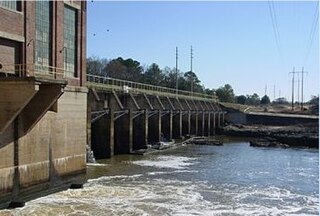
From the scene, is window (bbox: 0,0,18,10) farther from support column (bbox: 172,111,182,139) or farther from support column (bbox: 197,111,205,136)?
support column (bbox: 197,111,205,136)

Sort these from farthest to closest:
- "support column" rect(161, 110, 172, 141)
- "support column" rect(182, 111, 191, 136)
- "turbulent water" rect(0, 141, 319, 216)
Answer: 1. "support column" rect(182, 111, 191, 136)
2. "support column" rect(161, 110, 172, 141)
3. "turbulent water" rect(0, 141, 319, 216)

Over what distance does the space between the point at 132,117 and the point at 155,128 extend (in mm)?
10132

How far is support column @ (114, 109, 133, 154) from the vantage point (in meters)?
46.6

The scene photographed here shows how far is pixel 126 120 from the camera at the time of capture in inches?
1864

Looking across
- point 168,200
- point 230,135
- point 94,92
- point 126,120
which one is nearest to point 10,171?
point 168,200

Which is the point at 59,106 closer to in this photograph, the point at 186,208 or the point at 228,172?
the point at 186,208

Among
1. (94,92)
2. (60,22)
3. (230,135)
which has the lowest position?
(230,135)

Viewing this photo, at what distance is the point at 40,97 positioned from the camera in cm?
2311

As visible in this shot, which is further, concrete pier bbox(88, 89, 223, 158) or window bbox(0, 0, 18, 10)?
concrete pier bbox(88, 89, 223, 158)

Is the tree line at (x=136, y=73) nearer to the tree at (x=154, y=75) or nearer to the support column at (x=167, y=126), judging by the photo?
the tree at (x=154, y=75)

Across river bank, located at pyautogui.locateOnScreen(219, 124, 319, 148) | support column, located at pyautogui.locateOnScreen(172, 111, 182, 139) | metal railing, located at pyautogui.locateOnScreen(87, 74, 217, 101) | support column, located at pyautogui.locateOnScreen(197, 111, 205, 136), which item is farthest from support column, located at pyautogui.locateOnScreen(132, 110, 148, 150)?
support column, located at pyautogui.locateOnScreen(197, 111, 205, 136)

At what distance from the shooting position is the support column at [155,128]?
58.1 meters

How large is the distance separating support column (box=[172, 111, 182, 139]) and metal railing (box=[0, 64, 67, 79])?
4273 cm

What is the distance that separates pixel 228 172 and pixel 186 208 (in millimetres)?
14454
